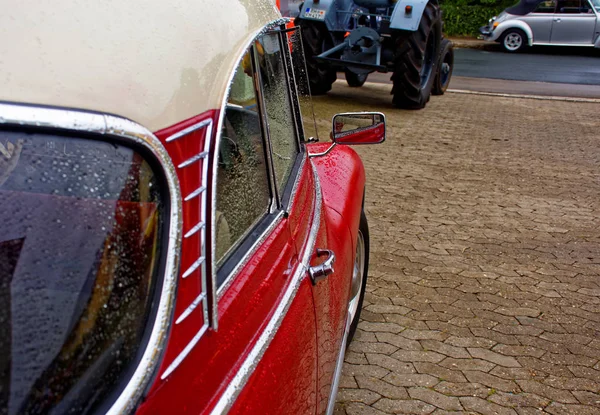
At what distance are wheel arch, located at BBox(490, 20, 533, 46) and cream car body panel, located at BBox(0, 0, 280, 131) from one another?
19.4 metres

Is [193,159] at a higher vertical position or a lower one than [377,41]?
higher

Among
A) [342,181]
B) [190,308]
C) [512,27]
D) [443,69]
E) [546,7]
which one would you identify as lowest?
[443,69]

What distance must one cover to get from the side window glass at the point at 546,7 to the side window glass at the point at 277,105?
60.3 ft

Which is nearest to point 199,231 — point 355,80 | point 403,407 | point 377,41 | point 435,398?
point 403,407

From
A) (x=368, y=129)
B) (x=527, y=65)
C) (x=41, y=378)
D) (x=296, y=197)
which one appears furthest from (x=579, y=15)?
(x=41, y=378)

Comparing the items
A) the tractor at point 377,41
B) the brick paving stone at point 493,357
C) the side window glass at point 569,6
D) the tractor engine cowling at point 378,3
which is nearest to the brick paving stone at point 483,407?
the brick paving stone at point 493,357

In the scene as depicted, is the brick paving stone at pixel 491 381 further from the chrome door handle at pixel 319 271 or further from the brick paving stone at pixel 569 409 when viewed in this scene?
the chrome door handle at pixel 319 271

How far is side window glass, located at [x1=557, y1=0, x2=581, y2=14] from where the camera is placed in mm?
17906

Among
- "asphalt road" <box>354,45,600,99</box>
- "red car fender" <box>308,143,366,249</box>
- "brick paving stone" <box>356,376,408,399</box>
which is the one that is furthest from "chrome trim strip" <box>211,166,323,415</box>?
"asphalt road" <box>354,45,600,99</box>

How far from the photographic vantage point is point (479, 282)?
427cm

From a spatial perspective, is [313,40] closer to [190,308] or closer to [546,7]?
[190,308]

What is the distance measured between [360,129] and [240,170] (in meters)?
1.55

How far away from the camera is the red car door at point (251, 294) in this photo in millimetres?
1153

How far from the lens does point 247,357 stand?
4.30 ft
